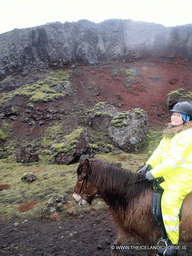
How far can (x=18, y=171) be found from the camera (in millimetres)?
8305

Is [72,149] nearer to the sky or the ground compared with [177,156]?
nearer to the ground

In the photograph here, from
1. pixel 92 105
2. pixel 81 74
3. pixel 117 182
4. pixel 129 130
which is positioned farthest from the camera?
pixel 81 74

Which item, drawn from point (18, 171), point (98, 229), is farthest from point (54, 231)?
point (18, 171)

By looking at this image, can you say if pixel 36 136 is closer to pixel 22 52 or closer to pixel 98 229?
pixel 98 229

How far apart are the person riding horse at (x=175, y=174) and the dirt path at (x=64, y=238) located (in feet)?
4.60

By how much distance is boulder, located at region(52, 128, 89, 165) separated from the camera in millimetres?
8688

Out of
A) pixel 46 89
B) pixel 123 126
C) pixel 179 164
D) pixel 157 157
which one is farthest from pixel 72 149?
pixel 46 89

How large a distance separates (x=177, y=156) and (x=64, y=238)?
347 cm

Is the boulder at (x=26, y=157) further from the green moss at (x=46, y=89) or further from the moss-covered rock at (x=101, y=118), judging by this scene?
the green moss at (x=46, y=89)

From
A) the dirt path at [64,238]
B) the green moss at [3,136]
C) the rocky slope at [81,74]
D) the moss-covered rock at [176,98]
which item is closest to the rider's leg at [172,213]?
the dirt path at [64,238]

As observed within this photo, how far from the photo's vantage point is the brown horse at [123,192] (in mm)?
2377

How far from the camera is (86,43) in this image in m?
25.0

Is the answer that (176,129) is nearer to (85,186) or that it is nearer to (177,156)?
(177,156)

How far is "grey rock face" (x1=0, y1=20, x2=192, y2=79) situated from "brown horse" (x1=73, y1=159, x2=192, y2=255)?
898 inches
